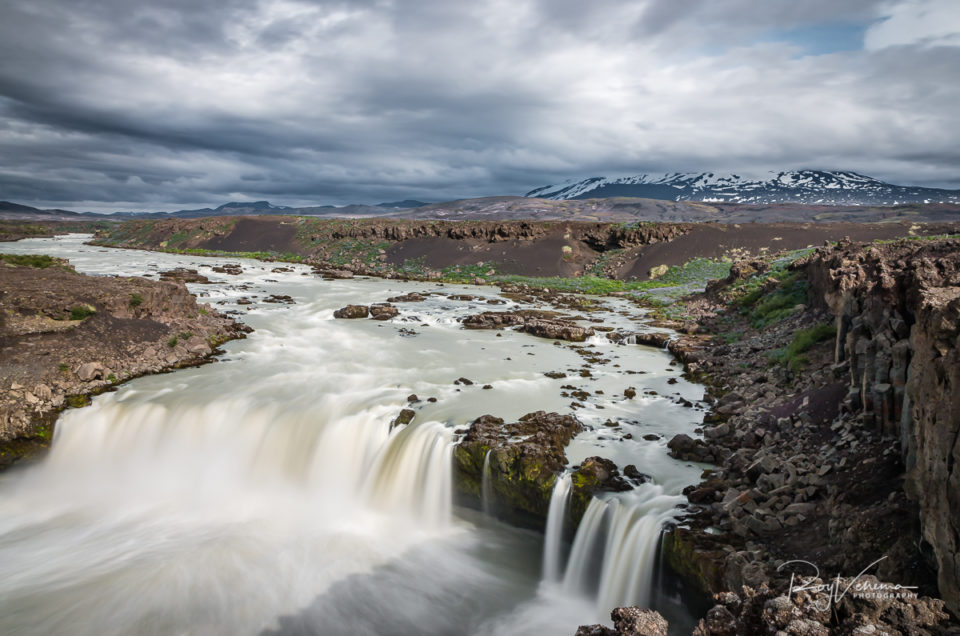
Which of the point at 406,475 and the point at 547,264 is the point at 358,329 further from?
the point at 547,264

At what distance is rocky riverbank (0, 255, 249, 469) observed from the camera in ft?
44.8

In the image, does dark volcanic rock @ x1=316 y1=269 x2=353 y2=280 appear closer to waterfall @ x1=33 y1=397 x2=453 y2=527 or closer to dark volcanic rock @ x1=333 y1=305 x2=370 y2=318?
dark volcanic rock @ x1=333 y1=305 x2=370 y2=318

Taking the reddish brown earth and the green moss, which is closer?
the green moss

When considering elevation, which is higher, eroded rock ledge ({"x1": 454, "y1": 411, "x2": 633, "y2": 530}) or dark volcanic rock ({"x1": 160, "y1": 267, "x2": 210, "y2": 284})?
dark volcanic rock ({"x1": 160, "y1": 267, "x2": 210, "y2": 284})

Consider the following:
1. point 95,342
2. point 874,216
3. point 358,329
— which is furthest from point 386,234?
point 874,216

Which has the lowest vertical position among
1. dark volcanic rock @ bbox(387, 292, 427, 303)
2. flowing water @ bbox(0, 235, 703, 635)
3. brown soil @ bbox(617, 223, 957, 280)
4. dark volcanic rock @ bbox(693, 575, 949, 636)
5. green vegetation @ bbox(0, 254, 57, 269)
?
flowing water @ bbox(0, 235, 703, 635)

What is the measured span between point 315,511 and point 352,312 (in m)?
16.2

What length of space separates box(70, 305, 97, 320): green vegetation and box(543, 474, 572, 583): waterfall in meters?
17.3

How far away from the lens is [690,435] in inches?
480

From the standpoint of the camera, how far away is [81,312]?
17.2 meters

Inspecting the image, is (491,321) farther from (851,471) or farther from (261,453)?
(851,471)

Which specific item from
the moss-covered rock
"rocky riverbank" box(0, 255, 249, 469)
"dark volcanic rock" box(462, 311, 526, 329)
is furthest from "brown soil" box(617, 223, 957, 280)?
the moss-covered rock

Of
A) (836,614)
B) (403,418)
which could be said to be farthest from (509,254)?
(836,614)
